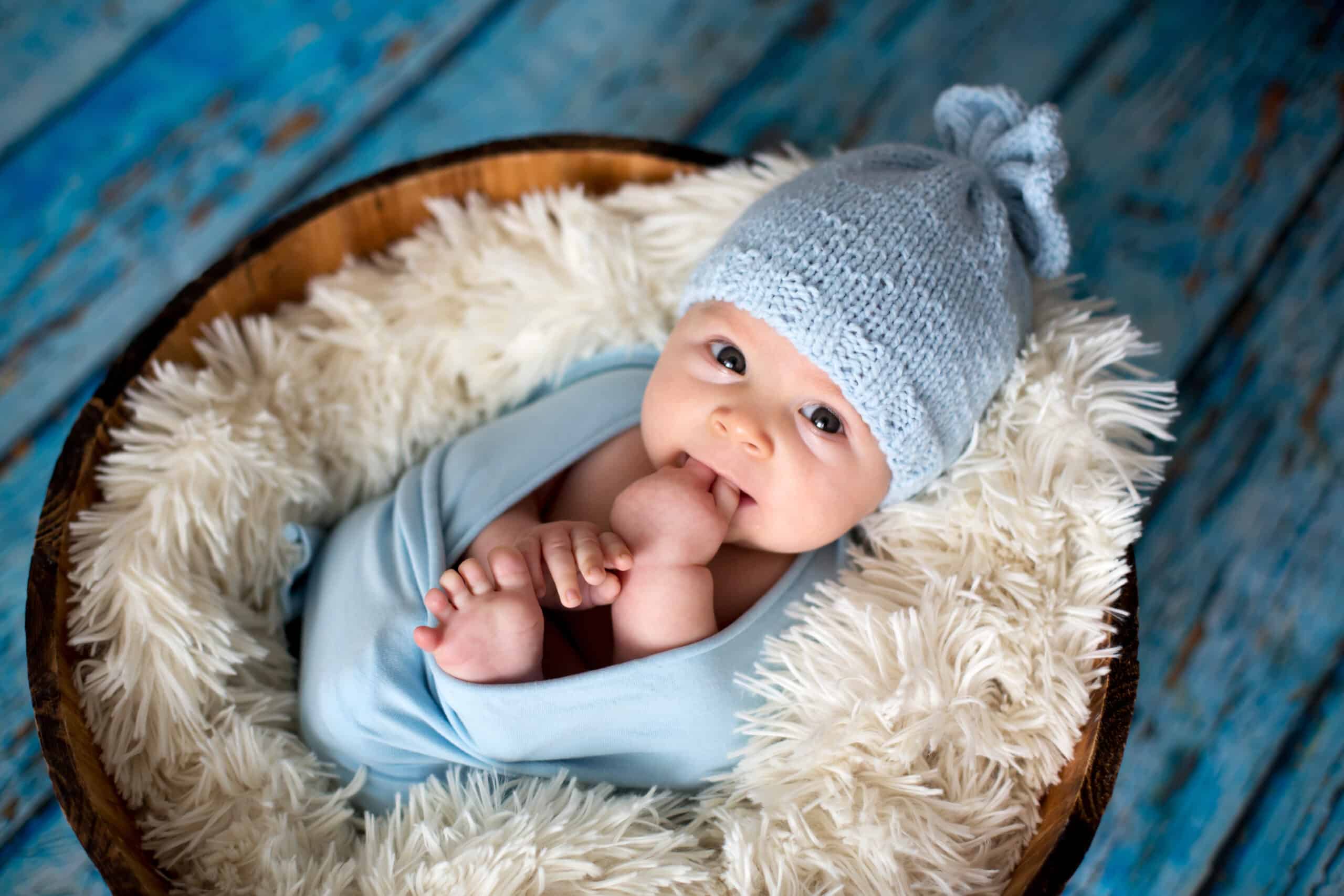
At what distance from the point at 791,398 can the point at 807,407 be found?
2cm

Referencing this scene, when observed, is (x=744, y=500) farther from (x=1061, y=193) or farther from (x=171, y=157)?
(x=171, y=157)

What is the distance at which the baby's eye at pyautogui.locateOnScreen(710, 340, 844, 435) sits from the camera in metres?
0.89

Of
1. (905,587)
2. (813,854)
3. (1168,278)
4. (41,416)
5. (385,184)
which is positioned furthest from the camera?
(1168,278)

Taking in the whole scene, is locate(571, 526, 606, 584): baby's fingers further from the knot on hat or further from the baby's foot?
the knot on hat

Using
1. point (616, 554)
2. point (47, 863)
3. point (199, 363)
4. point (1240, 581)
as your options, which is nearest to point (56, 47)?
point (199, 363)

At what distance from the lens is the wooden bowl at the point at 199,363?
77cm

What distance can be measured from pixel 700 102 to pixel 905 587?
85 cm

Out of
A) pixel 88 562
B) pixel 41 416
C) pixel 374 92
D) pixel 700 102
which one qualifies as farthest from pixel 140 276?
pixel 700 102

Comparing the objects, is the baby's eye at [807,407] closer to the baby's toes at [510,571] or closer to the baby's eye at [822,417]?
the baby's eye at [822,417]

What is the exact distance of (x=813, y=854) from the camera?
816 millimetres

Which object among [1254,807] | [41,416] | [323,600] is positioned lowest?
[1254,807]

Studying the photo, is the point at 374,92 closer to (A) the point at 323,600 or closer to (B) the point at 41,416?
(B) the point at 41,416

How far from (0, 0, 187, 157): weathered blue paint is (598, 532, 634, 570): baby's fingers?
111 cm

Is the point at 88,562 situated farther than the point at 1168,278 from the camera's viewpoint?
No
